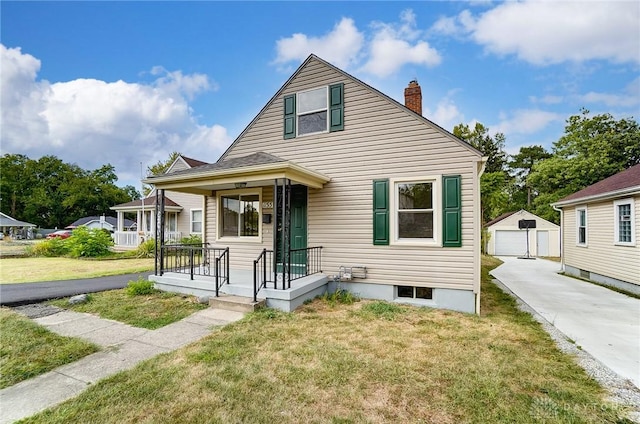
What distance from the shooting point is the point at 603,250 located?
9398 millimetres

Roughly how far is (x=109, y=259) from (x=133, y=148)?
19857 mm

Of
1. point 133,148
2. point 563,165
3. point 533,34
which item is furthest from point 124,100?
point 563,165

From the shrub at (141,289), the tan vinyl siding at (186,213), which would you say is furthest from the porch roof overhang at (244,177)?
the tan vinyl siding at (186,213)

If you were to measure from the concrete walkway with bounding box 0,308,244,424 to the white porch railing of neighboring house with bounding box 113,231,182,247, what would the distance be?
1256 cm

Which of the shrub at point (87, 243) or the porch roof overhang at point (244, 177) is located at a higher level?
the porch roof overhang at point (244, 177)

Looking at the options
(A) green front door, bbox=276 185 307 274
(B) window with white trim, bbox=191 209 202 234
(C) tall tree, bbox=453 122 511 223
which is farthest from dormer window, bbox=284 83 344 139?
(C) tall tree, bbox=453 122 511 223

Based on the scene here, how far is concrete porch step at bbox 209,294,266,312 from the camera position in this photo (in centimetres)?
548

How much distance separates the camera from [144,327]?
479 centimetres

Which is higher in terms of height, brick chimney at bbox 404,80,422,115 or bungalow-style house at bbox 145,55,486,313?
brick chimney at bbox 404,80,422,115

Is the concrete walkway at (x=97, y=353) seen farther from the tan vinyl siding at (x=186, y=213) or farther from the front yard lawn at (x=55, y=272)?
the tan vinyl siding at (x=186, y=213)

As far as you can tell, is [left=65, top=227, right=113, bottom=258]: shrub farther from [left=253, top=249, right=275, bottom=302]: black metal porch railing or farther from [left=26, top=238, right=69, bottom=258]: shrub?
[left=253, top=249, right=275, bottom=302]: black metal porch railing

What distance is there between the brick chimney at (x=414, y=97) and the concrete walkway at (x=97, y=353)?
6662 mm

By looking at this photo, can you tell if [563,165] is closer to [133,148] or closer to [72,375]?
[72,375]

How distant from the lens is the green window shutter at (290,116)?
25.0 feet
